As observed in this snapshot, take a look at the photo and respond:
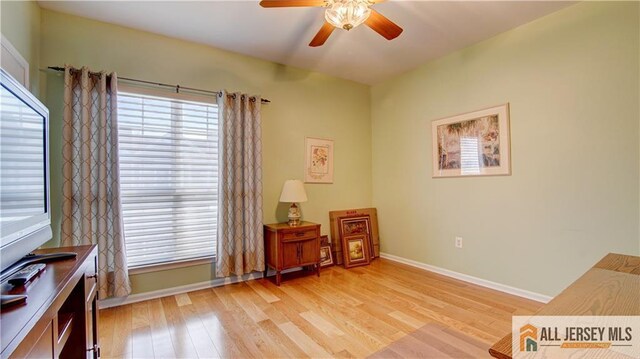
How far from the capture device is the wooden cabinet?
310cm

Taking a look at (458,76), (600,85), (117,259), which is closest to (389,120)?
(458,76)

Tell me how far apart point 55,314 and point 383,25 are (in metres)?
2.31

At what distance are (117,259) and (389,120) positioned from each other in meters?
3.52

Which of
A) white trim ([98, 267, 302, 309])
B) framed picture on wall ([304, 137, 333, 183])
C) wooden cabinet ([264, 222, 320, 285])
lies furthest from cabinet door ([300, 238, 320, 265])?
framed picture on wall ([304, 137, 333, 183])

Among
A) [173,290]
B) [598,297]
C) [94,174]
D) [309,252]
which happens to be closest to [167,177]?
[94,174]

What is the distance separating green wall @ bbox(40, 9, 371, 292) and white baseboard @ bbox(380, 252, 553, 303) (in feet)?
3.22

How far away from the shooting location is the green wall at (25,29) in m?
1.80

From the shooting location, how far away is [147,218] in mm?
2727

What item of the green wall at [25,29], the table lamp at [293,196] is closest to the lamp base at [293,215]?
the table lamp at [293,196]

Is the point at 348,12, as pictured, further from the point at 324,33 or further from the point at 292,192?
the point at 292,192

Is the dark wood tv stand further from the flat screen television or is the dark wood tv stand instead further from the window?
the window

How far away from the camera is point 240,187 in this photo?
309 cm

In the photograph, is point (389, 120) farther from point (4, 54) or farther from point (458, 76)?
point (4, 54)

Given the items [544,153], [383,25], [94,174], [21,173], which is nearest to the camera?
[21,173]
